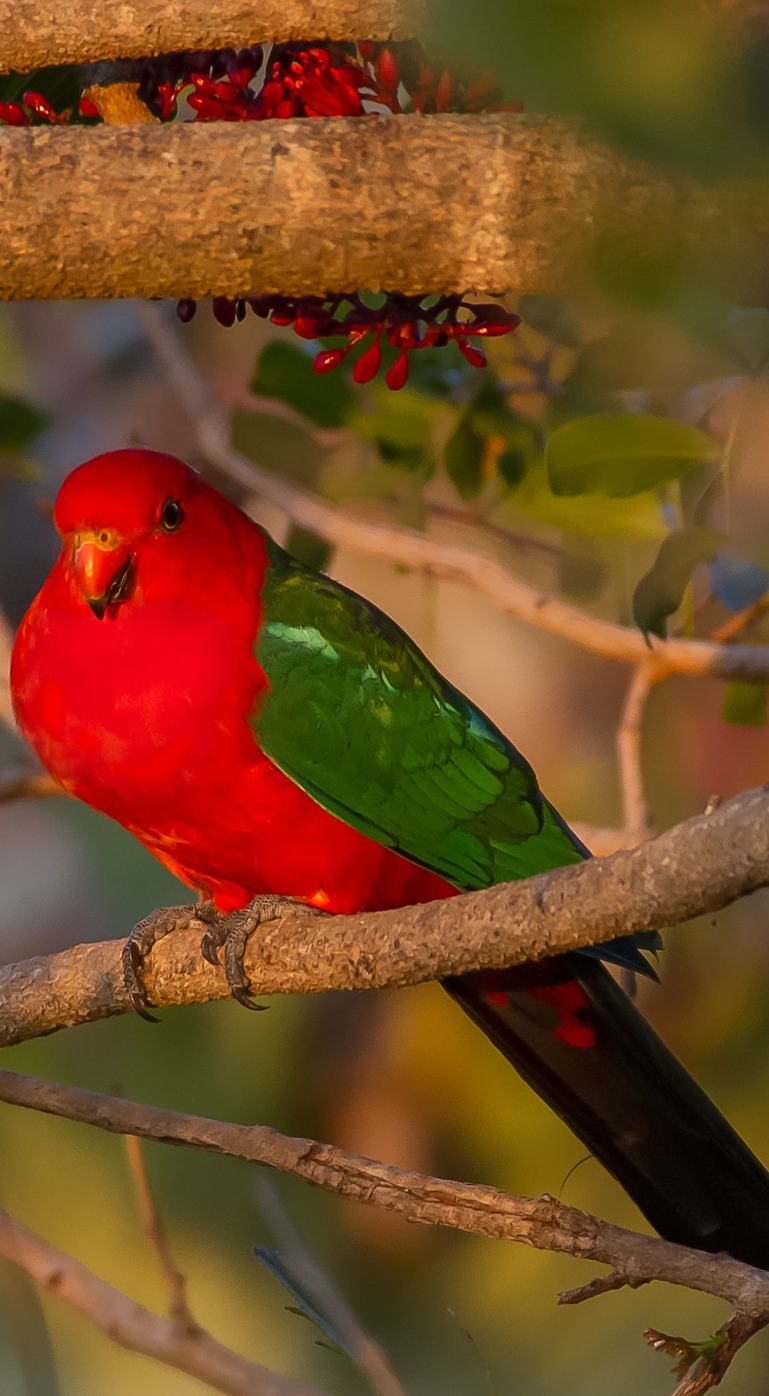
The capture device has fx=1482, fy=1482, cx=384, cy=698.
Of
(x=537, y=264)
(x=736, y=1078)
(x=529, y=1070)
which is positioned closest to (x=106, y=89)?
(x=537, y=264)

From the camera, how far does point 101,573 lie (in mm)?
1637

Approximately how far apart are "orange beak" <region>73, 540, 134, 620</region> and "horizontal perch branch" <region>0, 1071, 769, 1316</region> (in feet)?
1.91

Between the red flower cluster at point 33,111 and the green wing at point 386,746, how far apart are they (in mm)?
589

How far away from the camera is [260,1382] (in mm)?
1837

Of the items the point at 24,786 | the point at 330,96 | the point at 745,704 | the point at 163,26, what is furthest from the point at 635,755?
the point at 163,26

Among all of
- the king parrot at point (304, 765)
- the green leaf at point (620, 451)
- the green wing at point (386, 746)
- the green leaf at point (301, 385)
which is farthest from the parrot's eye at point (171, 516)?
the green leaf at point (620, 451)

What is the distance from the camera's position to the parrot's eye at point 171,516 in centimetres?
170

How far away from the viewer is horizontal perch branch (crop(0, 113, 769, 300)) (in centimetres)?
110

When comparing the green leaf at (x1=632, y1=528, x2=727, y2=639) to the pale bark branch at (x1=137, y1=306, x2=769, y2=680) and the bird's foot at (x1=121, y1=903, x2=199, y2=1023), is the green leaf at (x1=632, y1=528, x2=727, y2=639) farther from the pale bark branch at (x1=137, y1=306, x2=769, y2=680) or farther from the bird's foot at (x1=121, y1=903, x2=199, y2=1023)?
the bird's foot at (x1=121, y1=903, x2=199, y2=1023)

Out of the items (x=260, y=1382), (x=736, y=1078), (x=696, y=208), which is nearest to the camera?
(x=696, y=208)

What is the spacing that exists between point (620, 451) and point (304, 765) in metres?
0.51

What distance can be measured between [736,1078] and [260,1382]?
1.39 meters

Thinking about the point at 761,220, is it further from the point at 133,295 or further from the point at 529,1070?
the point at 529,1070

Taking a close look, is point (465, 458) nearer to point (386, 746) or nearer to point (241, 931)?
point (386, 746)
